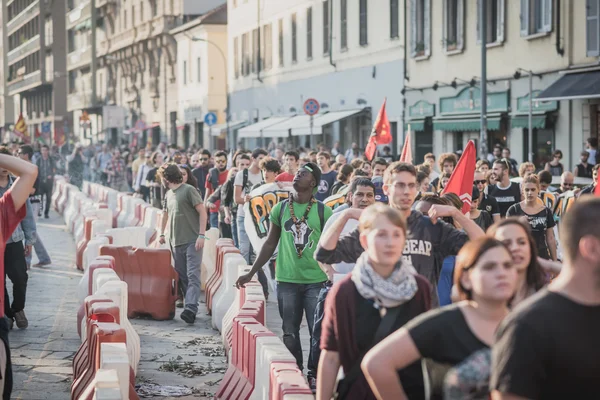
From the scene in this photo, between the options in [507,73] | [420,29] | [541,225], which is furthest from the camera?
[420,29]

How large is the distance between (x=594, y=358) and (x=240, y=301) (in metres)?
7.40

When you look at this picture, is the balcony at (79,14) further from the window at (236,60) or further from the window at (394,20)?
the window at (394,20)

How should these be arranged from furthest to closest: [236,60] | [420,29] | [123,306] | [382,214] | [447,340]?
[236,60] → [420,29] → [123,306] → [382,214] → [447,340]

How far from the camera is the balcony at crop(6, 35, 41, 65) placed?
108m

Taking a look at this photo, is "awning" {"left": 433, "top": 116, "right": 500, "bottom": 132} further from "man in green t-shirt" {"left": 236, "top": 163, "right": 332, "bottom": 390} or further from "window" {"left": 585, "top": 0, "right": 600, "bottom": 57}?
"man in green t-shirt" {"left": 236, "top": 163, "right": 332, "bottom": 390}

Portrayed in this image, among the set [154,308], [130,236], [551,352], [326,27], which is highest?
[326,27]

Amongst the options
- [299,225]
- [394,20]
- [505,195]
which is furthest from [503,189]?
[394,20]

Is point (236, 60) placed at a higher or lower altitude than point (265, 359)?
higher

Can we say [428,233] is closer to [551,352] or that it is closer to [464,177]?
[551,352]

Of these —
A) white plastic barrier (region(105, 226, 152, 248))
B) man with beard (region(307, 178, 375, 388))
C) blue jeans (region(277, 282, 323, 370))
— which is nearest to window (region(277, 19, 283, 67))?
white plastic barrier (region(105, 226, 152, 248))

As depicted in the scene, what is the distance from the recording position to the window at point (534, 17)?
27.1 m

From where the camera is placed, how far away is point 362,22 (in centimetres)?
3894

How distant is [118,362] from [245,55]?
47645mm

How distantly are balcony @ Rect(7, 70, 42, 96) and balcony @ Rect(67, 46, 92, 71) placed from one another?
11104mm
